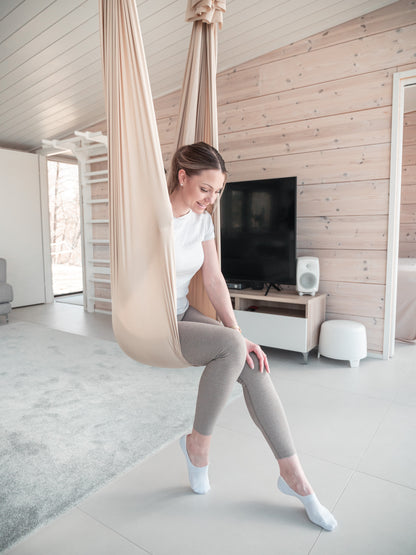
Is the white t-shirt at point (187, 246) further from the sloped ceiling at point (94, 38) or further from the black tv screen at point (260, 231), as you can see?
the sloped ceiling at point (94, 38)

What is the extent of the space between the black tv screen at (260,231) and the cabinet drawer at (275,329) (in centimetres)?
29

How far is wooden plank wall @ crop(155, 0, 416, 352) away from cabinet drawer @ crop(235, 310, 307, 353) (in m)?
0.44

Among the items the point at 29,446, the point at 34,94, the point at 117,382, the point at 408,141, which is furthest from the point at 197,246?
the point at 408,141

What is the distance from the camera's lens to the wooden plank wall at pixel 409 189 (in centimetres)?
485

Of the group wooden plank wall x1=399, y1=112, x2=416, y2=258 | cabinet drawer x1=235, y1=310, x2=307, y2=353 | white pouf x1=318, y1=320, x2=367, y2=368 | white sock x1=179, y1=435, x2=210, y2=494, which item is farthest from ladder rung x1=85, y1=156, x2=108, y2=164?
white sock x1=179, y1=435, x2=210, y2=494

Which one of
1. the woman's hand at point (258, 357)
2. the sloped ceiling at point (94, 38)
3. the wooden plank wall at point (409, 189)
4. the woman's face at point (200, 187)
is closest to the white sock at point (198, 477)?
the woman's hand at point (258, 357)

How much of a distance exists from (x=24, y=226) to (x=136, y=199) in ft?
15.0

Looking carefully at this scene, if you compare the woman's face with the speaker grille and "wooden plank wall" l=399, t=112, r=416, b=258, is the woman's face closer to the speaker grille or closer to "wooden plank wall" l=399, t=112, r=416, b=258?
the speaker grille

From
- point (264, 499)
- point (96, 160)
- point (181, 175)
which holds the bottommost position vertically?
point (264, 499)

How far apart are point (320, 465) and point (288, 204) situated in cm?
189

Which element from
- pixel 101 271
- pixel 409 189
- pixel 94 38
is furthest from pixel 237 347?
pixel 409 189

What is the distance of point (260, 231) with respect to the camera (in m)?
3.09

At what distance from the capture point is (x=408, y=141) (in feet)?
16.0

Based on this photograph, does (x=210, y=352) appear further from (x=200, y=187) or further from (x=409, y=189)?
(x=409, y=189)
